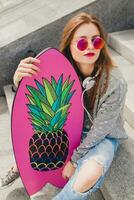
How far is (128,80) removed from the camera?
3258 mm

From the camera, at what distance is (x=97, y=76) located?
2283mm

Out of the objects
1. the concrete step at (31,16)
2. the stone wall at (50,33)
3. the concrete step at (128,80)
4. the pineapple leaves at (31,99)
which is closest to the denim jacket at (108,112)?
the pineapple leaves at (31,99)

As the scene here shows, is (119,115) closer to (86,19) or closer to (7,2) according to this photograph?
(86,19)

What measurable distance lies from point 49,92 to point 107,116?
0.37m

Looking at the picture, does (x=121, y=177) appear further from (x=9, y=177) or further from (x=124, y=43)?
(x=124, y=43)

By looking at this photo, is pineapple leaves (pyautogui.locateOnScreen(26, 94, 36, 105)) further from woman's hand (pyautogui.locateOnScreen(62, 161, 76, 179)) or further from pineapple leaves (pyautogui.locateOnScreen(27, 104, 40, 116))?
woman's hand (pyautogui.locateOnScreen(62, 161, 76, 179))

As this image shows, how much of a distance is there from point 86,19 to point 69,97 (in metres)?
0.47

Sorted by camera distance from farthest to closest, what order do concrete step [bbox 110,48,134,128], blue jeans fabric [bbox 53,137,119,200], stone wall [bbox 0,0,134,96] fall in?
stone wall [bbox 0,0,134,96]
concrete step [bbox 110,48,134,128]
blue jeans fabric [bbox 53,137,119,200]

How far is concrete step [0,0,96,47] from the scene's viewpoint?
13.6ft

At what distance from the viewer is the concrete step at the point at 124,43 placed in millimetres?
3718

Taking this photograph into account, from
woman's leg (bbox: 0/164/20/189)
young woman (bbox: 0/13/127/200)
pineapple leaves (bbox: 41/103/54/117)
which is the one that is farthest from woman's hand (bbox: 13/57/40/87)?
woman's leg (bbox: 0/164/20/189)

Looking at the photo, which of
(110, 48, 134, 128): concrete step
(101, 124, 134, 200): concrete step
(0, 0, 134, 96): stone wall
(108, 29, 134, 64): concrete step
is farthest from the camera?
(0, 0, 134, 96): stone wall

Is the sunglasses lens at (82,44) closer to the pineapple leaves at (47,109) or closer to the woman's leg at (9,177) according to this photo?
the pineapple leaves at (47,109)

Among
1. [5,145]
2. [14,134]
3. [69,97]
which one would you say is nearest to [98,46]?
[69,97]
